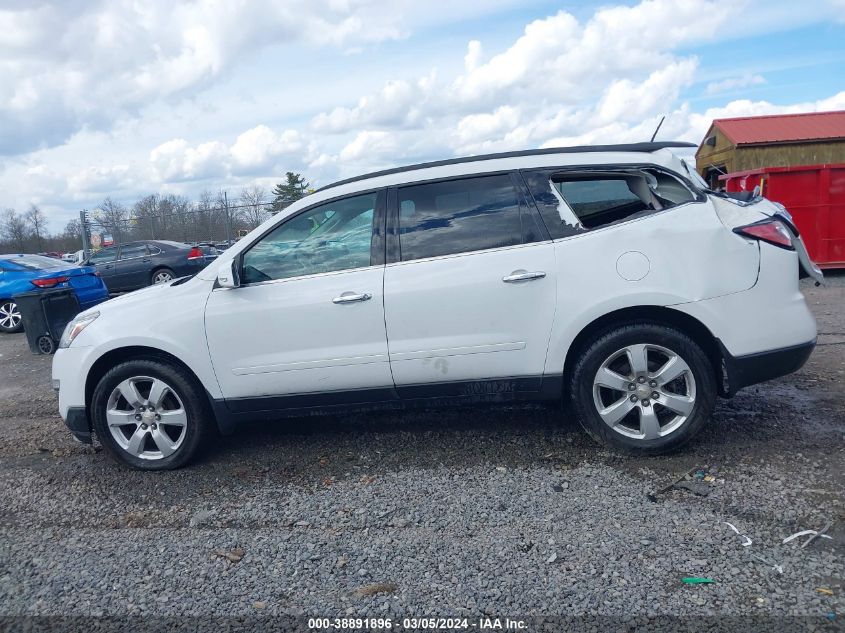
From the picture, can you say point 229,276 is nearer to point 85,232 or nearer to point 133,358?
point 133,358

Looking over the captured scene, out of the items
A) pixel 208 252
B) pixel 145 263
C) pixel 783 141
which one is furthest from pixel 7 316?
pixel 783 141

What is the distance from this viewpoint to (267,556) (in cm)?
329

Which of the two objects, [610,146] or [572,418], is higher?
[610,146]

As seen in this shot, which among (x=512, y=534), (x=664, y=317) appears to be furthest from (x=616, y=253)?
(x=512, y=534)

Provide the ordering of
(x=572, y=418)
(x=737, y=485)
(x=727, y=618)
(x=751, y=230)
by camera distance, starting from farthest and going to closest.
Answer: (x=572, y=418), (x=751, y=230), (x=737, y=485), (x=727, y=618)

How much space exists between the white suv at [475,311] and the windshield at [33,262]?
29.2ft

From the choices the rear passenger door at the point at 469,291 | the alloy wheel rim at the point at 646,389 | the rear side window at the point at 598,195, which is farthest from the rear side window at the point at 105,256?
the alloy wheel rim at the point at 646,389

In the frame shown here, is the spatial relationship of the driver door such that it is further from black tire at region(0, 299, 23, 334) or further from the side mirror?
black tire at region(0, 299, 23, 334)

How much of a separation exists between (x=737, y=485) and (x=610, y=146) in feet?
7.35

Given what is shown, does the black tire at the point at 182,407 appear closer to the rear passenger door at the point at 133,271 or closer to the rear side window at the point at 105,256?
the rear passenger door at the point at 133,271

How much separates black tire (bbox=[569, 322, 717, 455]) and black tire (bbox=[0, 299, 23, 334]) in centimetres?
1101

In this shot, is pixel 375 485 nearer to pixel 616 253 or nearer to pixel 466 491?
pixel 466 491

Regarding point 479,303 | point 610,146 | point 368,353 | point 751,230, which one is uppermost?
point 610,146

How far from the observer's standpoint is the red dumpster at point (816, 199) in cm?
1170
